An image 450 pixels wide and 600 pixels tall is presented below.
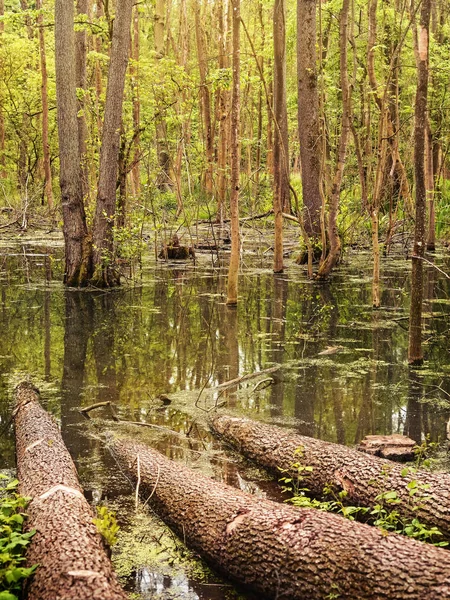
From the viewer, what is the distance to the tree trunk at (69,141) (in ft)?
45.3

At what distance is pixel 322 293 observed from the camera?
13383mm

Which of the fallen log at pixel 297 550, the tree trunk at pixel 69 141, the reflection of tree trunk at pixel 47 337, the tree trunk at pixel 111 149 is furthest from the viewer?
the tree trunk at pixel 69 141

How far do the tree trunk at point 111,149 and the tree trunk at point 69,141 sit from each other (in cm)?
30

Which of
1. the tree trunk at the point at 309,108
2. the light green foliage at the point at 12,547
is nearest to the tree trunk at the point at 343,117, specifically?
the tree trunk at the point at 309,108

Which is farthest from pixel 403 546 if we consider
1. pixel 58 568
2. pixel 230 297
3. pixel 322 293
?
pixel 322 293

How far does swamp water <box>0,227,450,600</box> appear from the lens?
5.29 meters

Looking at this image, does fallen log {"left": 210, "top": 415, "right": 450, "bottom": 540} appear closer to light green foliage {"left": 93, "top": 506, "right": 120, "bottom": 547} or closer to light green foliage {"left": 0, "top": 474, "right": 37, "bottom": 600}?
light green foliage {"left": 93, "top": 506, "right": 120, "bottom": 547}

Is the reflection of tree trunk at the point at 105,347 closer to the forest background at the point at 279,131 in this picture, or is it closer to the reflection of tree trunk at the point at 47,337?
the reflection of tree trunk at the point at 47,337

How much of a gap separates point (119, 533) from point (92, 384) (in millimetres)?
3537

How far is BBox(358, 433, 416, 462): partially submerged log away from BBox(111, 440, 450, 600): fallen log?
146 centimetres

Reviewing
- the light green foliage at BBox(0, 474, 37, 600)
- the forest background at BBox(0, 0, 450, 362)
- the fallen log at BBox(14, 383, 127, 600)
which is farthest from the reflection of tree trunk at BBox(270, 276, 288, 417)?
the light green foliage at BBox(0, 474, 37, 600)

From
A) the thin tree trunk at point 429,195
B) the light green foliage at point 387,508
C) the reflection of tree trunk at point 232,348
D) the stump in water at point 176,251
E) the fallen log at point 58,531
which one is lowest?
the light green foliage at point 387,508

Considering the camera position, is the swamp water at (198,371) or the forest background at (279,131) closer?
the swamp water at (198,371)

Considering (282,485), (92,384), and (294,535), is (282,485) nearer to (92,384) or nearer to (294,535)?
(294,535)
